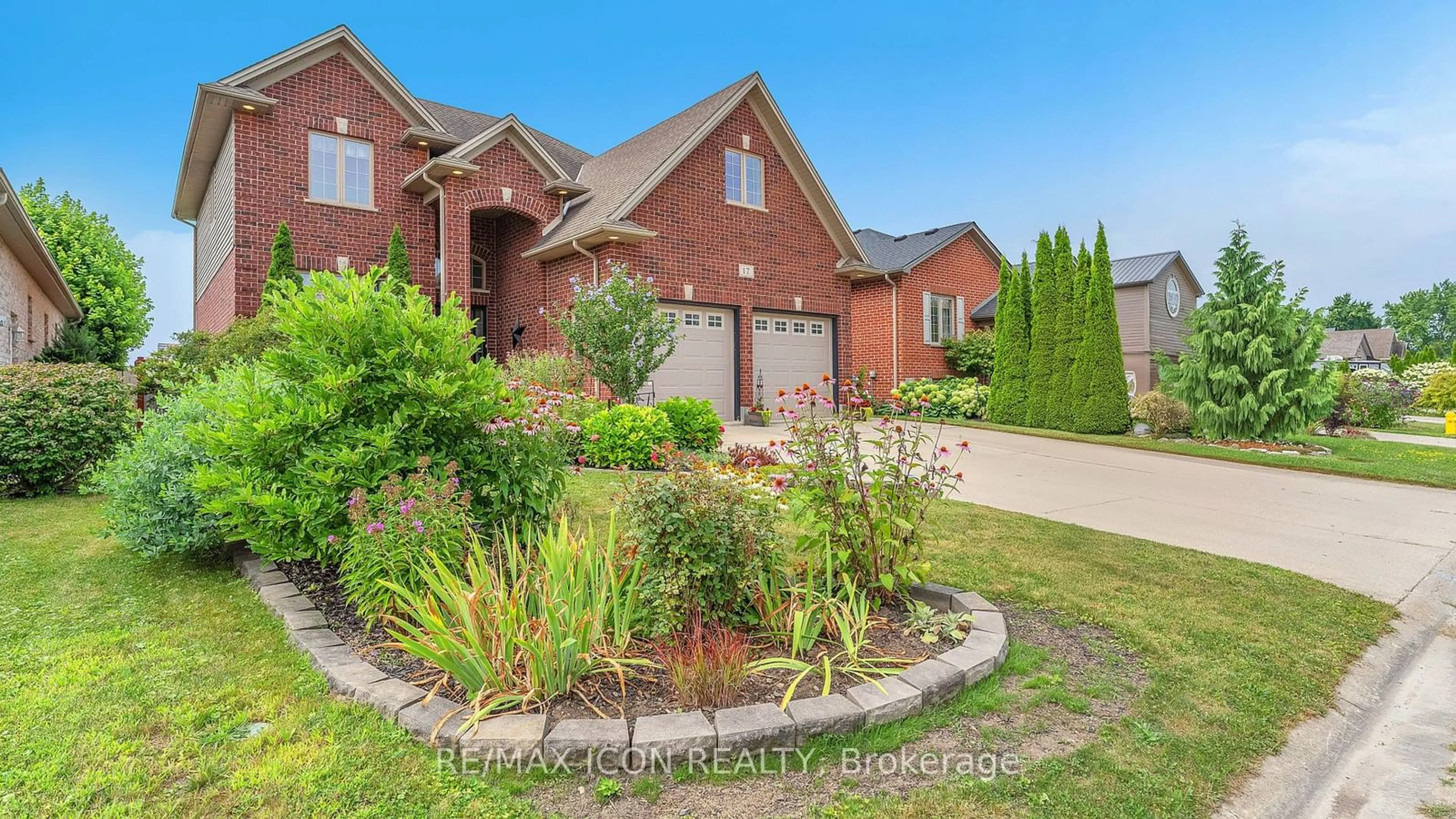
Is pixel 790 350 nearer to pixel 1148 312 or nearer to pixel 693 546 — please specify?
pixel 1148 312

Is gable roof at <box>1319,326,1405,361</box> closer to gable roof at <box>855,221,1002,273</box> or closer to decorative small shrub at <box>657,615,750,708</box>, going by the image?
gable roof at <box>855,221,1002,273</box>

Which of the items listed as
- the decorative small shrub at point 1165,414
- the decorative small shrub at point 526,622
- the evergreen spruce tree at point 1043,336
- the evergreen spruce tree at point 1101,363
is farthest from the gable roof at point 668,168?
the decorative small shrub at point 526,622

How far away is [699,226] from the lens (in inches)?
567

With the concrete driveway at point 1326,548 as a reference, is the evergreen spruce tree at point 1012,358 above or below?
above

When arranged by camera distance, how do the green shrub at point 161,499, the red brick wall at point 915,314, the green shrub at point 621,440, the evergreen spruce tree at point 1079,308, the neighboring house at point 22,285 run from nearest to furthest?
the green shrub at point 161,499, the green shrub at point 621,440, the neighboring house at point 22,285, the evergreen spruce tree at point 1079,308, the red brick wall at point 915,314

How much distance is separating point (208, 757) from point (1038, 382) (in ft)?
51.4

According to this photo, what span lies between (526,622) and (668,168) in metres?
12.3

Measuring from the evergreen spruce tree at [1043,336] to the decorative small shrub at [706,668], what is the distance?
46.1 feet

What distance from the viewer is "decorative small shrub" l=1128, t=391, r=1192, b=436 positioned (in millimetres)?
13766

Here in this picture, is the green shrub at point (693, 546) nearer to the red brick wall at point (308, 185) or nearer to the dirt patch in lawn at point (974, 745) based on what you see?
the dirt patch in lawn at point (974, 745)

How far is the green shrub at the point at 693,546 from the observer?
9.42 feet

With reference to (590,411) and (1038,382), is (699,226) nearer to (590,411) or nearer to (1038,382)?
(590,411)

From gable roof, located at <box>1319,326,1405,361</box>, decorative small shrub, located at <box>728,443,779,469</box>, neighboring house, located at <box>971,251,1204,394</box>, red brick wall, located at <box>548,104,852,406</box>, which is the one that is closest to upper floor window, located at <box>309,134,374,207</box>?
red brick wall, located at <box>548,104,852,406</box>

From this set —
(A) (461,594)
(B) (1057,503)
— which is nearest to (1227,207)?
(B) (1057,503)
